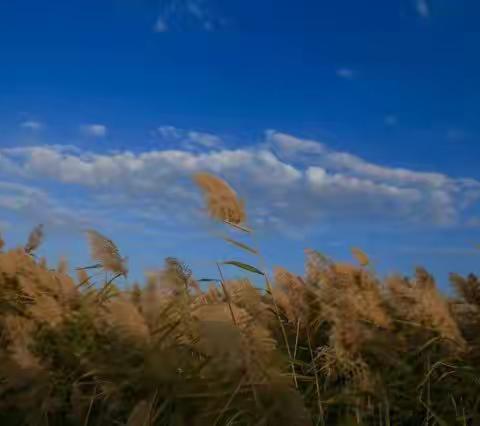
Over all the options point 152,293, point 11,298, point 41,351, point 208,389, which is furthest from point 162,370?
point 11,298

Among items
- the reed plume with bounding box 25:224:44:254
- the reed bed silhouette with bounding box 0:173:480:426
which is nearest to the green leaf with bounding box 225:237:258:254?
the reed bed silhouette with bounding box 0:173:480:426

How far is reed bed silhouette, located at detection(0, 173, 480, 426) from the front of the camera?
1.30 metres

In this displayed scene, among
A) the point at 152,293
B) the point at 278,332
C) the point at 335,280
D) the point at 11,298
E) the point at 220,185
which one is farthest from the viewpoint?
the point at 11,298

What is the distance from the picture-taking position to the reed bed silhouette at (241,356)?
4.26 ft

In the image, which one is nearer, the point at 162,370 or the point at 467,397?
the point at 162,370

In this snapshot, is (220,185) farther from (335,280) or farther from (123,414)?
(123,414)

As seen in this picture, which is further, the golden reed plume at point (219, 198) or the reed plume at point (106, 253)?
the reed plume at point (106, 253)

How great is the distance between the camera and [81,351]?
1590 millimetres

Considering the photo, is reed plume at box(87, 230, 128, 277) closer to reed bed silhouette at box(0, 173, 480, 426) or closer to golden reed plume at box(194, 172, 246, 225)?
reed bed silhouette at box(0, 173, 480, 426)

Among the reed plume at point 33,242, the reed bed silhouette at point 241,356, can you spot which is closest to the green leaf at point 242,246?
the reed bed silhouette at point 241,356

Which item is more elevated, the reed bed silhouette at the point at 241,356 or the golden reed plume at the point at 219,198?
the golden reed plume at the point at 219,198

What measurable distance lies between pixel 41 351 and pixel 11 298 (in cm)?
54

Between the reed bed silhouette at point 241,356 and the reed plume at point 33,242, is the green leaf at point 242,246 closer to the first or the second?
the reed bed silhouette at point 241,356

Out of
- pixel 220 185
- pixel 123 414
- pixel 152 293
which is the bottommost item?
pixel 123 414
